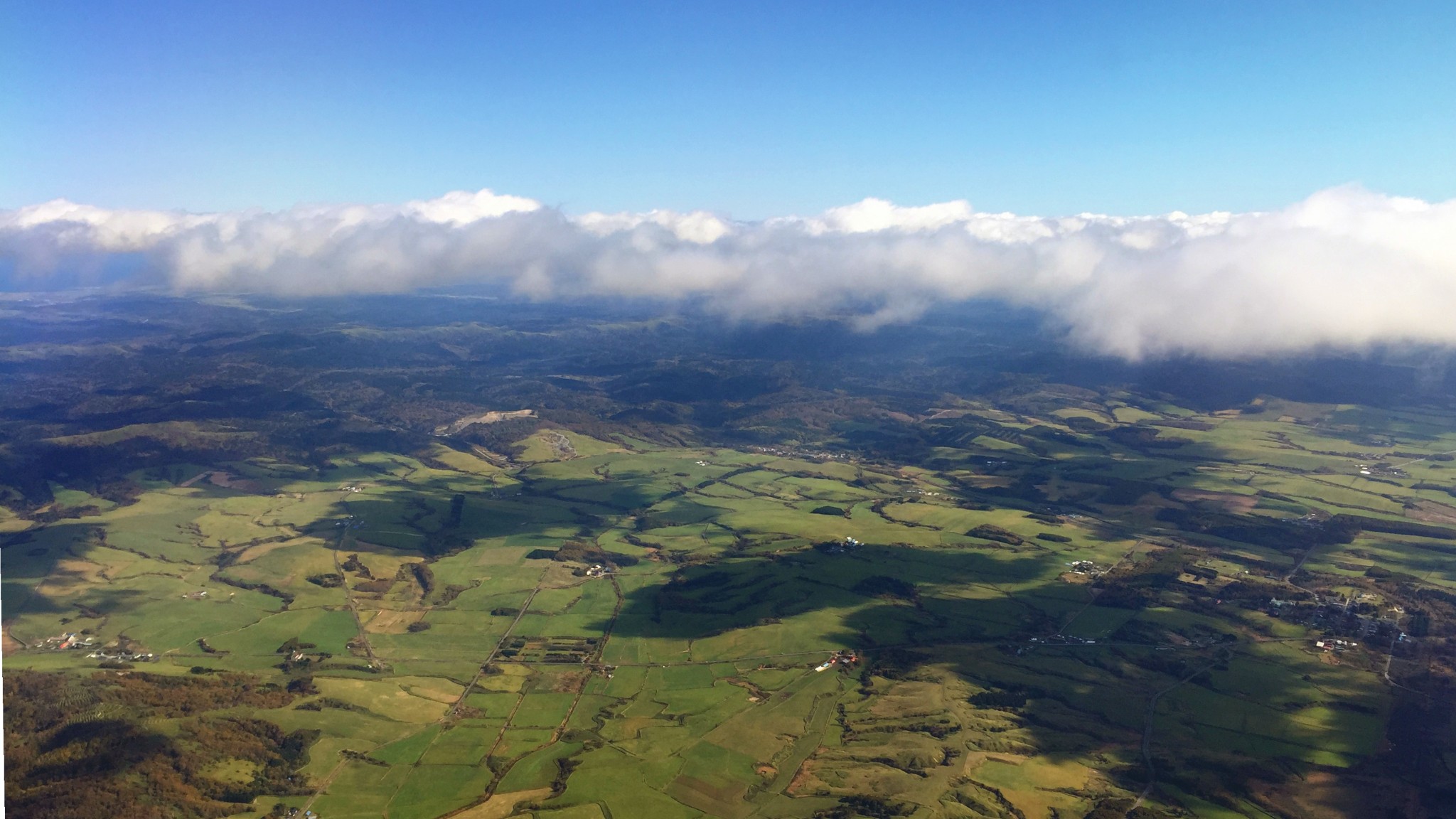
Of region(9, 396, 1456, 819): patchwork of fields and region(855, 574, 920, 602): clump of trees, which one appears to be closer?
region(9, 396, 1456, 819): patchwork of fields

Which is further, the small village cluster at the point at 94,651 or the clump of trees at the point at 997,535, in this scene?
the clump of trees at the point at 997,535

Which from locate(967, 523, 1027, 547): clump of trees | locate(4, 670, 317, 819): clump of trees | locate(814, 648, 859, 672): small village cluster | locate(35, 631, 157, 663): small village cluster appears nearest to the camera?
locate(4, 670, 317, 819): clump of trees

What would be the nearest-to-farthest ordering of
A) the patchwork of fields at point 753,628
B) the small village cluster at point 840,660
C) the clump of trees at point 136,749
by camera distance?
the clump of trees at point 136,749 → the patchwork of fields at point 753,628 → the small village cluster at point 840,660

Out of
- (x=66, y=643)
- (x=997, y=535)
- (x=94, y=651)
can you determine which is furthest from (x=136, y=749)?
(x=997, y=535)

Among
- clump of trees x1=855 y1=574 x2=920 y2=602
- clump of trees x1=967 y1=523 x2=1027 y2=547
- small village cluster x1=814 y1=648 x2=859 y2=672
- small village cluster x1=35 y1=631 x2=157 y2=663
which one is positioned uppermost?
small village cluster x1=35 y1=631 x2=157 y2=663

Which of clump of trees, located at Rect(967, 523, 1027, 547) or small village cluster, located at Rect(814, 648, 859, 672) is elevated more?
clump of trees, located at Rect(967, 523, 1027, 547)

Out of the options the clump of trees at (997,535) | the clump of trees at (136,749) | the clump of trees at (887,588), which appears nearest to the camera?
the clump of trees at (136,749)

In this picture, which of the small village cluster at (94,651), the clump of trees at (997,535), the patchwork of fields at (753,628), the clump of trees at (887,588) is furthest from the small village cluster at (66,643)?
A: the clump of trees at (997,535)

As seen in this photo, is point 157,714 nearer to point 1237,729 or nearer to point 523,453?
point 1237,729

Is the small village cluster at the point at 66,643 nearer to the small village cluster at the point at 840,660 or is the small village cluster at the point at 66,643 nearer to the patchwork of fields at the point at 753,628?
the patchwork of fields at the point at 753,628

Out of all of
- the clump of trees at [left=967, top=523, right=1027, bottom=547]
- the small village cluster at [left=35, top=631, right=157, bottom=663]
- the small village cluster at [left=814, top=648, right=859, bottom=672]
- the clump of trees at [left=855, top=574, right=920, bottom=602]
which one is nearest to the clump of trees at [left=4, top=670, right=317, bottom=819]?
the small village cluster at [left=35, top=631, right=157, bottom=663]

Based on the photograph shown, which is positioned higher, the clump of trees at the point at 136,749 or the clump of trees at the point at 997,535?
the clump of trees at the point at 136,749

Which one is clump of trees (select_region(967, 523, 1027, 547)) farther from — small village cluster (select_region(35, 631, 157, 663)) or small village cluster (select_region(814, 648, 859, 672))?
small village cluster (select_region(35, 631, 157, 663))

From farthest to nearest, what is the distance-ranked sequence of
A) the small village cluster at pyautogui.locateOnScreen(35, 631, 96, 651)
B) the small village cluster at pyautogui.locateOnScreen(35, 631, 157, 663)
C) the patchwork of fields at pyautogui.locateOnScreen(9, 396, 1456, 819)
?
the small village cluster at pyautogui.locateOnScreen(35, 631, 96, 651), the small village cluster at pyautogui.locateOnScreen(35, 631, 157, 663), the patchwork of fields at pyautogui.locateOnScreen(9, 396, 1456, 819)
